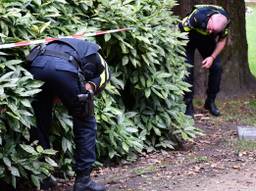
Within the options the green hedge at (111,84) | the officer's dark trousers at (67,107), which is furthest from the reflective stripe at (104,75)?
the green hedge at (111,84)

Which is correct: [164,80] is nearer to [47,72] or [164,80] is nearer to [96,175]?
[96,175]

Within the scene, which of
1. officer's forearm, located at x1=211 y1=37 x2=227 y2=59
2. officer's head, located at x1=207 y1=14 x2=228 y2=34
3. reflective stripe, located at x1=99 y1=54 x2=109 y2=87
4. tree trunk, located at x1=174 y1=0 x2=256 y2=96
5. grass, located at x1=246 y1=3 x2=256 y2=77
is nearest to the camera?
reflective stripe, located at x1=99 y1=54 x2=109 y2=87

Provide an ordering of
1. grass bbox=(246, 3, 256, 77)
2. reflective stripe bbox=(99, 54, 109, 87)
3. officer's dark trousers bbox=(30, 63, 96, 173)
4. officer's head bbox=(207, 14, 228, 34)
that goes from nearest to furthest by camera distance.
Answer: officer's dark trousers bbox=(30, 63, 96, 173)
reflective stripe bbox=(99, 54, 109, 87)
officer's head bbox=(207, 14, 228, 34)
grass bbox=(246, 3, 256, 77)

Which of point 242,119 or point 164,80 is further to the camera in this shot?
point 242,119

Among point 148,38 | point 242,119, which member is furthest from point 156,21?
point 242,119

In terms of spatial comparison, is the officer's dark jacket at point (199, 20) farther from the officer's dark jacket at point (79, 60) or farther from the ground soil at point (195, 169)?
the officer's dark jacket at point (79, 60)

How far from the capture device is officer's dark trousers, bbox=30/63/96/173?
16.7 feet

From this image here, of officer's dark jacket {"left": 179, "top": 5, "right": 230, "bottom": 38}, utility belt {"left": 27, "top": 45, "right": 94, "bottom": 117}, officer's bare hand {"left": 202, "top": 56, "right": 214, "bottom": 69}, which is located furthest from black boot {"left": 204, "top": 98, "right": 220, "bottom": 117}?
utility belt {"left": 27, "top": 45, "right": 94, "bottom": 117}

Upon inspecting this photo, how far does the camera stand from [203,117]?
8844 millimetres

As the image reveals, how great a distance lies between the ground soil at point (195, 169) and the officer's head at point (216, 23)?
1.40m

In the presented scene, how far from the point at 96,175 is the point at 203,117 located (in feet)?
10.2

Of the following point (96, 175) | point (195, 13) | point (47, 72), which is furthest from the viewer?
point (195, 13)

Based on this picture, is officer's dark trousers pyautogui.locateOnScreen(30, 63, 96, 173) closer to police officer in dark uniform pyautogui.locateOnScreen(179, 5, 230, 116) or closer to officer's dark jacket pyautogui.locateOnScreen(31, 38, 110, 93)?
officer's dark jacket pyautogui.locateOnScreen(31, 38, 110, 93)

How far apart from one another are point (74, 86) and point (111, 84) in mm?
1449
